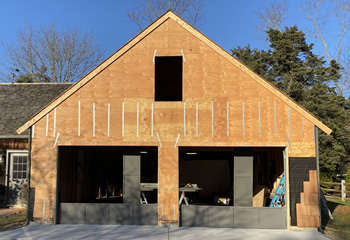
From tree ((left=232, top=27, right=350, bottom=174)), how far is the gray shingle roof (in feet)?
62.1

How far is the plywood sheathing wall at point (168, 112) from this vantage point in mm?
10398

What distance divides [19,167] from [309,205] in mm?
11658

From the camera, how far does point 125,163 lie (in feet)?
36.1

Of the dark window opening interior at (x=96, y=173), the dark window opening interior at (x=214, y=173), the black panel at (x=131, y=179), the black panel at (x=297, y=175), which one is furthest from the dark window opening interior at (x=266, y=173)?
the dark window opening interior at (x=96, y=173)

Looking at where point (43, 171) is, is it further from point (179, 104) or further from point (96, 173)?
point (96, 173)

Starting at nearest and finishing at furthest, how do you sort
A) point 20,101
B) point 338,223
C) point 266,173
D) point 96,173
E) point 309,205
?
point 309,205 → point 338,223 → point 266,173 → point 20,101 → point 96,173

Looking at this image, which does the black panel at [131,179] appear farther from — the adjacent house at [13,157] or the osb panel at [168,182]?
the adjacent house at [13,157]

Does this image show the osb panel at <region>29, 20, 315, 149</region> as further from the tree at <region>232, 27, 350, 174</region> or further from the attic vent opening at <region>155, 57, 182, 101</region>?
the tree at <region>232, 27, 350, 174</region>

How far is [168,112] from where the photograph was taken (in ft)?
34.9

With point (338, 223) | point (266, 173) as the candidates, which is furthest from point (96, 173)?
point (338, 223)

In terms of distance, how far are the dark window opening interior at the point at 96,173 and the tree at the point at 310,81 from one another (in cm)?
1393

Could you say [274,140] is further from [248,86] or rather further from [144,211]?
[144,211]

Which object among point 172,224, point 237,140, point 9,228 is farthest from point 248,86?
point 9,228

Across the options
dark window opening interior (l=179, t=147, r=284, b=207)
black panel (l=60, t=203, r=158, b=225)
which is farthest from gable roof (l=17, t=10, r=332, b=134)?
dark window opening interior (l=179, t=147, r=284, b=207)
